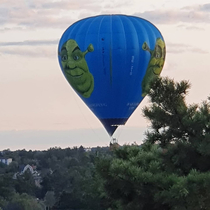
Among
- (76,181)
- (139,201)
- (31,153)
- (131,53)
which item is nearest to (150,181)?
(139,201)

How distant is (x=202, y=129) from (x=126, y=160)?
1558 mm

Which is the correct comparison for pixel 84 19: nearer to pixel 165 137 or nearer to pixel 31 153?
pixel 165 137

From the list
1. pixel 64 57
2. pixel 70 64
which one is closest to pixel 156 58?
pixel 70 64

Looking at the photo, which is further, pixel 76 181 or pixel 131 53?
pixel 76 181

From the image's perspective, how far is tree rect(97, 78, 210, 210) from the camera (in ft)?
57.1

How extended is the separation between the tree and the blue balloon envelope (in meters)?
26.7

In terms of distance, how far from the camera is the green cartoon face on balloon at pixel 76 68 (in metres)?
47.9

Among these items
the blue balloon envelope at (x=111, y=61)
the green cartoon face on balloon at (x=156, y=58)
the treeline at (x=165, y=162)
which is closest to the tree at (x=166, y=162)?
the treeline at (x=165, y=162)

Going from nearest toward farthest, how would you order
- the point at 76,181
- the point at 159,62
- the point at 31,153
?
the point at 159,62
the point at 76,181
the point at 31,153

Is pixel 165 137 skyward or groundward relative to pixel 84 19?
groundward

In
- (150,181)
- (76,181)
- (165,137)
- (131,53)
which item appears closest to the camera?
(150,181)

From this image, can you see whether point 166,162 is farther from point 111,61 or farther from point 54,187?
point 54,187

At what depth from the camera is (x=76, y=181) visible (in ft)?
313

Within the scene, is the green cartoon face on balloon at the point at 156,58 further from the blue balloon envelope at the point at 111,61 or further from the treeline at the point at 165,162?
the treeline at the point at 165,162
